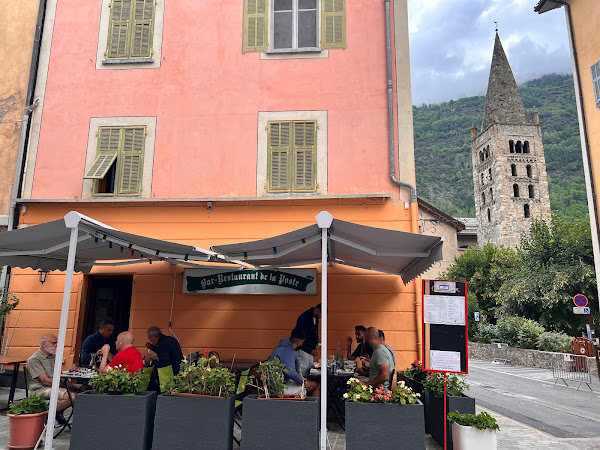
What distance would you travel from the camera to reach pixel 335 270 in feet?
28.3

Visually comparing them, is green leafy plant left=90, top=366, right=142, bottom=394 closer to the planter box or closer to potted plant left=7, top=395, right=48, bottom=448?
potted plant left=7, top=395, right=48, bottom=448

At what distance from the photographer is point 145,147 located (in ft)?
31.2

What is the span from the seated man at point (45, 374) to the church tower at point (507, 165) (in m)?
59.6

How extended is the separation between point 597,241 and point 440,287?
24.5 feet

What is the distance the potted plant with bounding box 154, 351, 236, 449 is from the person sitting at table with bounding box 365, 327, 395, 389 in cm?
182

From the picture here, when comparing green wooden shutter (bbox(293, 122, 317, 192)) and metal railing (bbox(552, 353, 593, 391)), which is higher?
green wooden shutter (bbox(293, 122, 317, 192))

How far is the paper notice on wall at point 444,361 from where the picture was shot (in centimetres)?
509

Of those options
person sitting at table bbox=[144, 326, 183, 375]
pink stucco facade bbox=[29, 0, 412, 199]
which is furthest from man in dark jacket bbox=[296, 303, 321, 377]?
pink stucco facade bbox=[29, 0, 412, 199]

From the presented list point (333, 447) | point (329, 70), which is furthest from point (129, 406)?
point (329, 70)

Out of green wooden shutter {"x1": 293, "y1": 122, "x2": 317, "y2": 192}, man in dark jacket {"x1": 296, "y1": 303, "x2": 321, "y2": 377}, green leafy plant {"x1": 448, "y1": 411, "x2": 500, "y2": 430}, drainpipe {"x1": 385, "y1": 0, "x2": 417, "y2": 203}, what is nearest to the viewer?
green leafy plant {"x1": 448, "y1": 411, "x2": 500, "y2": 430}

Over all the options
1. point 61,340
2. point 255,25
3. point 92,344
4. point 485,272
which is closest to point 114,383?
point 61,340

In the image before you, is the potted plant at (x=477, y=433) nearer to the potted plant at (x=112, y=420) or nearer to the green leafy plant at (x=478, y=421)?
the green leafy plant at (x=478, y=421)

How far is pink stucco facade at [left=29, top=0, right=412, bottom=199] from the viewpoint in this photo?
30.3 feet

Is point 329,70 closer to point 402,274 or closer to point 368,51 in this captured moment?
point 368,51
